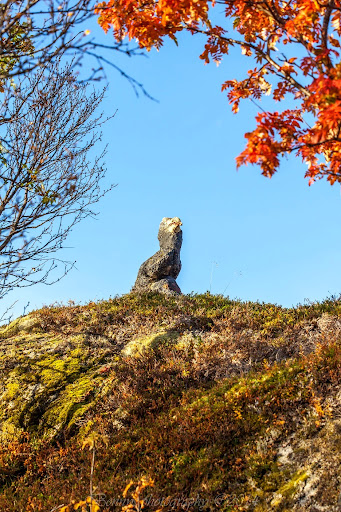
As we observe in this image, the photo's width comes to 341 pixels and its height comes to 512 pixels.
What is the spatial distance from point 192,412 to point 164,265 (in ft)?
33.6

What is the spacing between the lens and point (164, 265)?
17.8 m

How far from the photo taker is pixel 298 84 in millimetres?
7188

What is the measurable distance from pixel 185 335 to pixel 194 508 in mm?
5904

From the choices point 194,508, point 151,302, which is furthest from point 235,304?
point 194,508

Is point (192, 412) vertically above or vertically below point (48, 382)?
below

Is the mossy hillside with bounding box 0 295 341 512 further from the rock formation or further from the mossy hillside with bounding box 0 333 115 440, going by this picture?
the rock formation

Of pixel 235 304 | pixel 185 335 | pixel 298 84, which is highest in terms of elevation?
pixel 298 84

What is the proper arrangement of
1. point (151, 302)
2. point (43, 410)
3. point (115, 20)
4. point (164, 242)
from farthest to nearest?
point (164, 242) → point (151, 302) → point (43, 410) → point (115, 20)

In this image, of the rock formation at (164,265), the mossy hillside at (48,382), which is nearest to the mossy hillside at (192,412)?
the mossy hillside at (48,382)

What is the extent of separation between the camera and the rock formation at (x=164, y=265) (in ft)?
57.9

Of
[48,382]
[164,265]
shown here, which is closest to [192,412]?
[48,382]

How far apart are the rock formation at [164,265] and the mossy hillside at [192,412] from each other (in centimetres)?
407

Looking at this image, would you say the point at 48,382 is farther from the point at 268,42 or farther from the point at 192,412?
the point at 268,42

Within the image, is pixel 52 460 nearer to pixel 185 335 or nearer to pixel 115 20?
pixel 185 335
